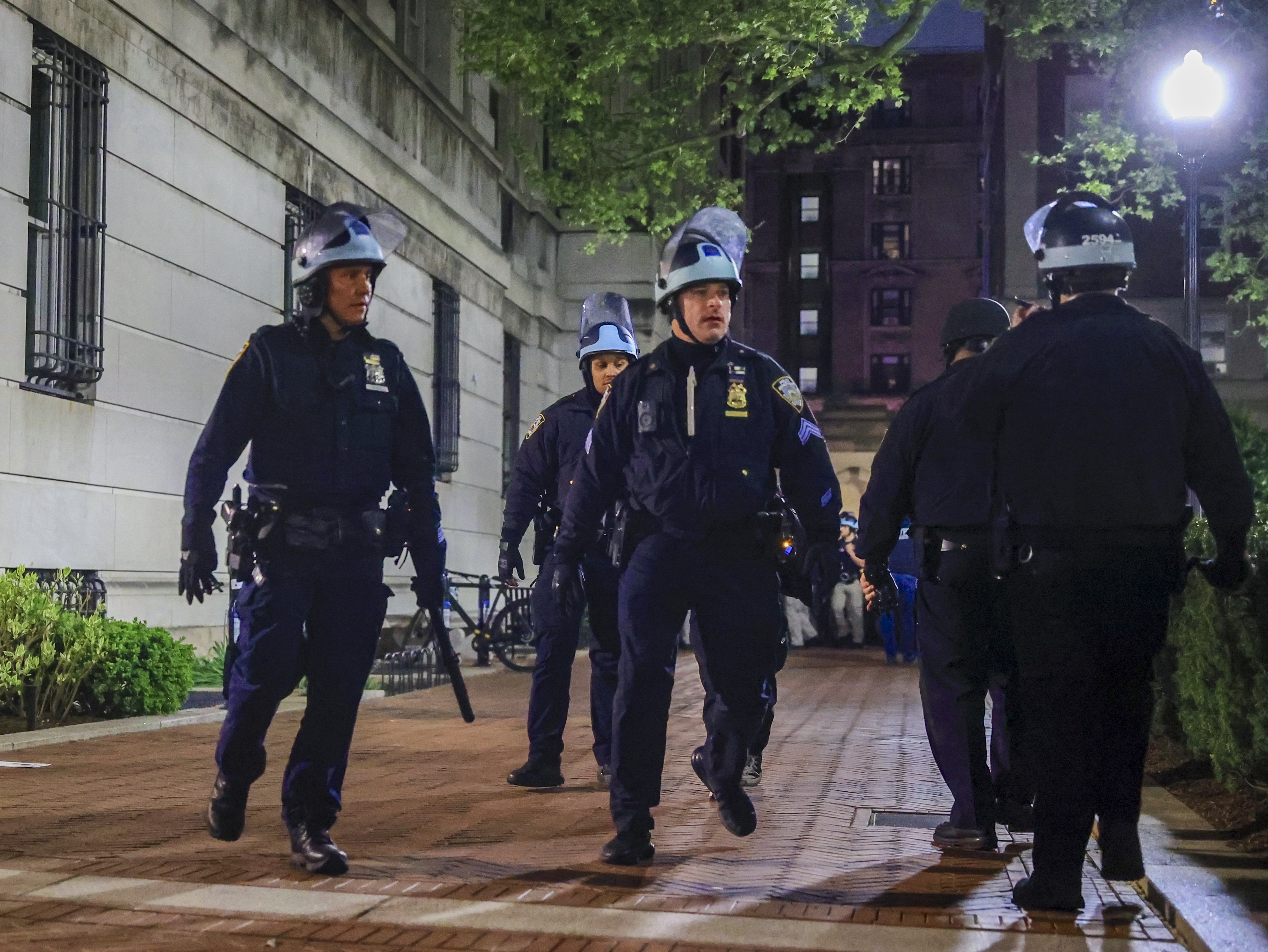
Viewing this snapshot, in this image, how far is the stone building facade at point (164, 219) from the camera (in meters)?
11.3

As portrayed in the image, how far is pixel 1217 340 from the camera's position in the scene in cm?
4044

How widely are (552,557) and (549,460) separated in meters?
0.59

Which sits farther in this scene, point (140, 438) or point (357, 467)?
point (140, 438)

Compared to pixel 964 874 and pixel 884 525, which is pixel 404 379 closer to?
pixel 884 525

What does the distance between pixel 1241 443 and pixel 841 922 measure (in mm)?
21860

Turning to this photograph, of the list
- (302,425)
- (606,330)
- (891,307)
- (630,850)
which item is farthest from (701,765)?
(891,307)

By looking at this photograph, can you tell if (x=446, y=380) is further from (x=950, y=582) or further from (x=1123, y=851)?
(x=1123, y=851)

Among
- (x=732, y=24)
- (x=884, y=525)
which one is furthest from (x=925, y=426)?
(x=732, y=24)

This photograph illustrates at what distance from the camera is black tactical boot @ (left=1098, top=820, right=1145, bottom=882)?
15.7ft

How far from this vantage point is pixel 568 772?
846 cm

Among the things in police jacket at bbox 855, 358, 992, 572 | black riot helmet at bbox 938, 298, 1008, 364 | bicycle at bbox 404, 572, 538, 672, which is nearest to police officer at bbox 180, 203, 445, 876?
police jacket at bbox 855, 358, 992, 572

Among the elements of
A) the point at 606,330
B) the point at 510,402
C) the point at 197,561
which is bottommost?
the point at 197,561

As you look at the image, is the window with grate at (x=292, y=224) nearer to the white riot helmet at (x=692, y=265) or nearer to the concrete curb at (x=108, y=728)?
the concrete curb at (x=108, y=728)

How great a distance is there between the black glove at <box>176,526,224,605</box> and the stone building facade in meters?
6.03
